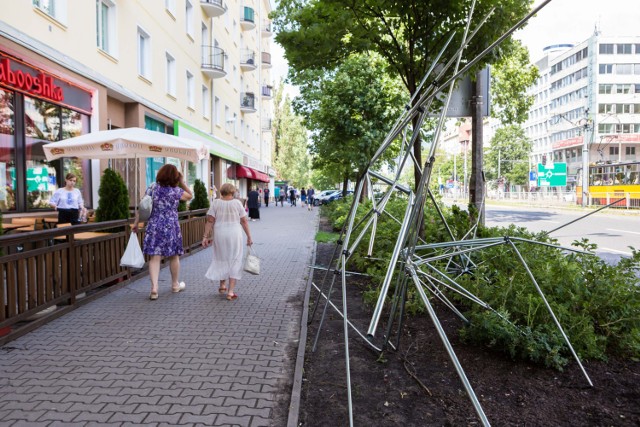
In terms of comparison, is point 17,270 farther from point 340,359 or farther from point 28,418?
point 340,359

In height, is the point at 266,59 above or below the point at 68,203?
above

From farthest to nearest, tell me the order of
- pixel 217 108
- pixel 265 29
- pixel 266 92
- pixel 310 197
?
pixel 266 92, pixel 265 29, pixel 310 197, pixel 217 108

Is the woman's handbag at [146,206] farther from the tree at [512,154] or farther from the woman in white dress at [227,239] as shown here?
the tree at [512,154]

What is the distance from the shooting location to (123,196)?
8344 millimetres

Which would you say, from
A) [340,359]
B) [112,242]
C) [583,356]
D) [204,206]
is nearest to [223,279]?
[112,242]

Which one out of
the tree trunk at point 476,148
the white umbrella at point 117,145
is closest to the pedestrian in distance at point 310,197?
the white umbrella at point 117,145

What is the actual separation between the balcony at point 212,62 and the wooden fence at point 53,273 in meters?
16.9

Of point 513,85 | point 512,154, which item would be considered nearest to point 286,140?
point 512,154

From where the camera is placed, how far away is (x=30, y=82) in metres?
9.60

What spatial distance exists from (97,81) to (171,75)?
7.01m

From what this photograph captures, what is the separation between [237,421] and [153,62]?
16.0 m

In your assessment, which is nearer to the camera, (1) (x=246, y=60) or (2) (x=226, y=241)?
(2) (x=226, y=241)

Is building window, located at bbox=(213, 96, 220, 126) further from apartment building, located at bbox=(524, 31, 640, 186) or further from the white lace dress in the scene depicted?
apartment building, located at bbox=(524, 31, 640, 186)

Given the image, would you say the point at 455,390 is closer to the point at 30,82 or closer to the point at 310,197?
the point at 30,82
